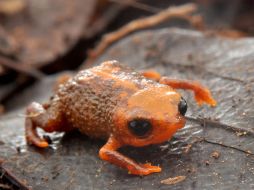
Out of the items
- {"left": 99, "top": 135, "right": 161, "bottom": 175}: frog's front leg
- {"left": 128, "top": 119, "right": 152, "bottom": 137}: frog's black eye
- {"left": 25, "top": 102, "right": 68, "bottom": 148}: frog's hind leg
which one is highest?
{"left": 128, "top": 119, "right": 152, "bottom": 137}: frog's black eye

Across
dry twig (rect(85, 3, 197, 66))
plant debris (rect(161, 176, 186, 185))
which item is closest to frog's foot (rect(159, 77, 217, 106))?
plant debris (rect(161, 176, 186, 185))

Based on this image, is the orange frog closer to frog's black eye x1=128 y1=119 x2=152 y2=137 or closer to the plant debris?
frog's black eye x1=128 y1=119 x2=152 y2=137

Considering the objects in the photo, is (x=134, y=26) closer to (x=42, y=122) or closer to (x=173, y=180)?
(x=42, y=122)

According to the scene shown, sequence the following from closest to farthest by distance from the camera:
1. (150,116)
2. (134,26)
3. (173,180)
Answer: (173,180), (150,116), (134,26)

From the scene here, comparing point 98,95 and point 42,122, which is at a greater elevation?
point 98,95

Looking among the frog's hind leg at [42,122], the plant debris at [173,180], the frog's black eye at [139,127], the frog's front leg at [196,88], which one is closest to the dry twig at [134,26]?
the frog's hind leg at [42,122]

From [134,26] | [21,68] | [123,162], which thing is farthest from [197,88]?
[21,68]

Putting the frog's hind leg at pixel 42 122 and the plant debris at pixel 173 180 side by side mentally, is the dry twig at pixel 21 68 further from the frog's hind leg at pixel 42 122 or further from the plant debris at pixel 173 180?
the plant debris at pixel 173 180

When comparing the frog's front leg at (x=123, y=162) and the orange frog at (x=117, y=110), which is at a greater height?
the orange frog at (x=117, y=110)
